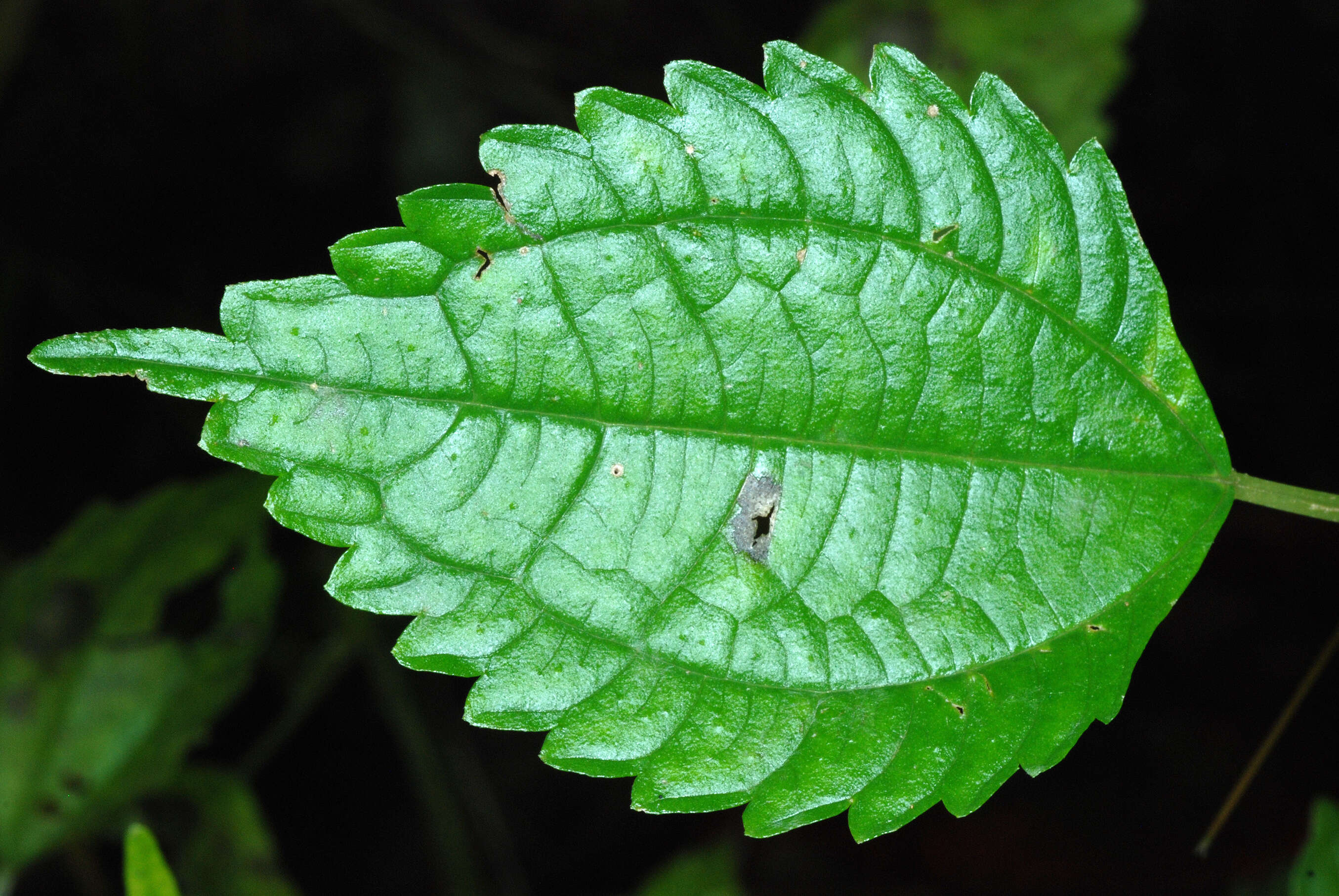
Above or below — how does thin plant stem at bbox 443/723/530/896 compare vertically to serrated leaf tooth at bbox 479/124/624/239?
below

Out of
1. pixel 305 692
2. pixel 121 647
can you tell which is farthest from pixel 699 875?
pixel 121 647

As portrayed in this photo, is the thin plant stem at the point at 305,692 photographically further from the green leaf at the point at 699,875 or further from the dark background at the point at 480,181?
the green leaf at the point at 699,875

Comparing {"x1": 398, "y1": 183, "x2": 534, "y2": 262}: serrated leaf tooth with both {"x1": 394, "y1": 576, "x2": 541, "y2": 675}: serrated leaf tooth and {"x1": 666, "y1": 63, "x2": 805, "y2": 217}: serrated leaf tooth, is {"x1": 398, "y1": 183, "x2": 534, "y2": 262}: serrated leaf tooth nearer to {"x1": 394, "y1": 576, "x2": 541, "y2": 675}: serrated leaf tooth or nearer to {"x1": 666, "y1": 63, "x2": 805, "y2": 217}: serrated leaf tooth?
{"x1": 666, "y1": 63, "x2": 805, "y2": 217}: serrated leaf tooth

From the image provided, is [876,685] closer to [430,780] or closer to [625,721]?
[625,721]

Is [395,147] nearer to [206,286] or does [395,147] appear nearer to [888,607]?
[206,286]

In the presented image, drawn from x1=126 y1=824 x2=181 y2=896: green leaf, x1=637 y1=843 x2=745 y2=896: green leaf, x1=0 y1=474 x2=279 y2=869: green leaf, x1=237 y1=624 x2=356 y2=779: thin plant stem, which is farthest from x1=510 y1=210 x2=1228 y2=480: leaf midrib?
x1=237 y1=624 x2=356 y2=779: thin plant stem

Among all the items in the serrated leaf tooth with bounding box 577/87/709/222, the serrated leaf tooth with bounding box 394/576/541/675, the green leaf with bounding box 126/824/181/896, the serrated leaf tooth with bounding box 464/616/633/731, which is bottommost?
the green leaf with bounding box 126/824/181/896
